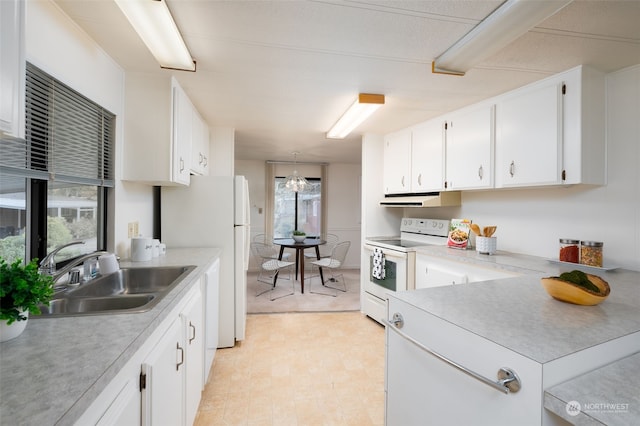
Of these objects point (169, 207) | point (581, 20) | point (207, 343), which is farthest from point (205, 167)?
point (581, 20)

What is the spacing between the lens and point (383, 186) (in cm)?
361

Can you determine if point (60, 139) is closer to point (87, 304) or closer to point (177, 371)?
point (87, 304)

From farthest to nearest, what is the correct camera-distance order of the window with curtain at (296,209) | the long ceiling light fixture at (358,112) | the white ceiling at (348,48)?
the window with curtain at (296,209), the long ceiling light fixture at (358,112), the white ceiling at (348,48)

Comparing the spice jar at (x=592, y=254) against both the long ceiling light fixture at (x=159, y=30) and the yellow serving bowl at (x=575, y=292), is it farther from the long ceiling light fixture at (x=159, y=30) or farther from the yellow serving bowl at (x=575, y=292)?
the long ceiling light fixture at (x=159, y=30)

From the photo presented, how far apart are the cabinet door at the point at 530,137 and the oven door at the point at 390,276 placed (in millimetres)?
1142

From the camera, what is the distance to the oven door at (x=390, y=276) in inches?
114

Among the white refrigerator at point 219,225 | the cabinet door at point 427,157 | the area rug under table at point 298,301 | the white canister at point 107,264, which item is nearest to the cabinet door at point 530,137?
the cabinet door at point 427,157

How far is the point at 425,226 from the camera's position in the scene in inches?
134

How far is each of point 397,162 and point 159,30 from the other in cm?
265

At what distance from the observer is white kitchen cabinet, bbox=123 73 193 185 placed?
206cm

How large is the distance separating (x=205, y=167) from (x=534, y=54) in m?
2.97

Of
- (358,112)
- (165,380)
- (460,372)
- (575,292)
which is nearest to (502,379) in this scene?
(460,372)

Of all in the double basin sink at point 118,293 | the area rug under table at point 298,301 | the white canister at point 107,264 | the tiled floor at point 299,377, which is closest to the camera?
the double basin sink at point 118,293

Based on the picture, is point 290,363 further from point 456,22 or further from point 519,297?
point 456,22
